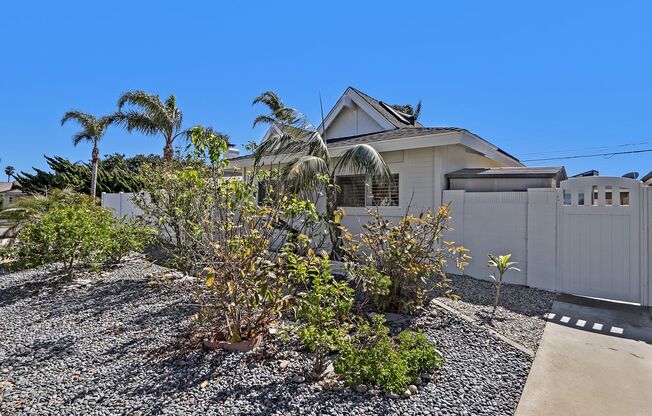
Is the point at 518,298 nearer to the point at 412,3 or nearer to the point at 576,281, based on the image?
the point at 576,281

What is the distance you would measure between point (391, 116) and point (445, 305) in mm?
8793

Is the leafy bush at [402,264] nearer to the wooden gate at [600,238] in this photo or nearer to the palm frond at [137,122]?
the wooden gate at [600,238]

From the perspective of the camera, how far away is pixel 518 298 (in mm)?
5816

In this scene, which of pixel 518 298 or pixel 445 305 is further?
pixel 518 298

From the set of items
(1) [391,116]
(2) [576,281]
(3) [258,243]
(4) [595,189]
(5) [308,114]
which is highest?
(1) [391,116]

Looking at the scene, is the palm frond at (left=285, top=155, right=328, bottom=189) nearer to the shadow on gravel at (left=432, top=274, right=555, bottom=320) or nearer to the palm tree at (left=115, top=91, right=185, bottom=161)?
the shadow on gravel at (left=432, top=274, right=555, bottom=320)

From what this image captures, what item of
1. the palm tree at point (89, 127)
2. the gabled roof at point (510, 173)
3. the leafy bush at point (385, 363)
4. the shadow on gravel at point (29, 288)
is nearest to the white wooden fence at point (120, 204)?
the palm tree at point (89, 127)

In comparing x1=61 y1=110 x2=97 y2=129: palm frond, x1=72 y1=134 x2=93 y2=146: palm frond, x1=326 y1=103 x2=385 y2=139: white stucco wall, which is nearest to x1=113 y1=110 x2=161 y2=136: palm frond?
x1=61 y1=110 x2=97 y2=129: palm frond

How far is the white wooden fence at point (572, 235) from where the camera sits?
18.0 ft

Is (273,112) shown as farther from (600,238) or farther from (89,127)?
(89,127)

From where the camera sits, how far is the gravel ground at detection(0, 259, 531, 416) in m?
2.69

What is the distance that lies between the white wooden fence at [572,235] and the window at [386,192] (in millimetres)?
1878

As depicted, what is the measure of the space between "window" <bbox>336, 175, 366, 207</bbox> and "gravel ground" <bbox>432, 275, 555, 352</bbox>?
134 inches

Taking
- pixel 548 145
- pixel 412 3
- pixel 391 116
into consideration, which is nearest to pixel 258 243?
pixel 412 3
